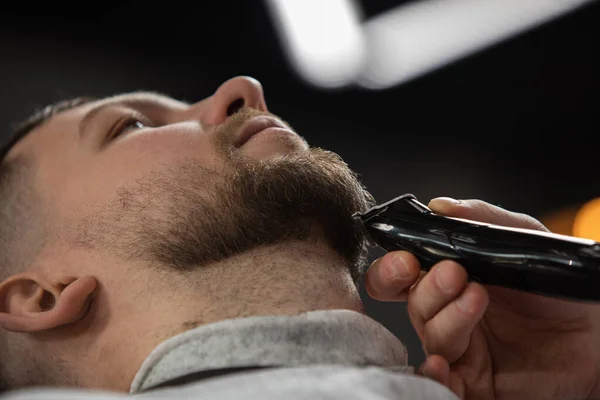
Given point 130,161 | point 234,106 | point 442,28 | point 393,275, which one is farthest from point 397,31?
point 393,275

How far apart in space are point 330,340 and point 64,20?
8.52ft

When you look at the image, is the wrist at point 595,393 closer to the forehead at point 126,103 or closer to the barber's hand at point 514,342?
the barber's hand at point 514,342

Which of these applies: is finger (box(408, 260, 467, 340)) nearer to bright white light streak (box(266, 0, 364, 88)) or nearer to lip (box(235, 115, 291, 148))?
lip (box(235, 115, 291, 148))

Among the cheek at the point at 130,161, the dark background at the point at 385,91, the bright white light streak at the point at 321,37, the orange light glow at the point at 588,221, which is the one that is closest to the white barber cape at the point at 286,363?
the cheek at the point at 130,161

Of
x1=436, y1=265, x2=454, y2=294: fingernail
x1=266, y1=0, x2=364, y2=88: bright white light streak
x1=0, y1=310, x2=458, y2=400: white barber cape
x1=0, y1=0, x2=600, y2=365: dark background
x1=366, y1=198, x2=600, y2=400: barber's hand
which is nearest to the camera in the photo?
x1=0, y1=310, x2=458, y2=400: white barber cape

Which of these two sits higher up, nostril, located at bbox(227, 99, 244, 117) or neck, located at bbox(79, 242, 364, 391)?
nostril, located at bbox(227, 99, 244, 117)

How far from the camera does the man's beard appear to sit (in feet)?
3.35

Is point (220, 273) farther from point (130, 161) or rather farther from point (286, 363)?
point (130, 161)

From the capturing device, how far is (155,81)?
3254mm

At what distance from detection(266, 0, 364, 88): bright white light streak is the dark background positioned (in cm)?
8

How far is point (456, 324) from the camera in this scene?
0.92m

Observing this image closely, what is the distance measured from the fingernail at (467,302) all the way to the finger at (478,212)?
0.14 meters

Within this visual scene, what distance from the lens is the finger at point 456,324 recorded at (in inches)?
34.8

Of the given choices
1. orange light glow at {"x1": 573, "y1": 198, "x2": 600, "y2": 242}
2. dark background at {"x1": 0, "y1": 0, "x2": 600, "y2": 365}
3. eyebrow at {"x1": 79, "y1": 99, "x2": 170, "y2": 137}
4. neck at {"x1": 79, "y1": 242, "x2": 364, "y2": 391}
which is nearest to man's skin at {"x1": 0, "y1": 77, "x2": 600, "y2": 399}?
neck at {"x1": 79, "y1": 242, "x2": 364, "y2": 391}
